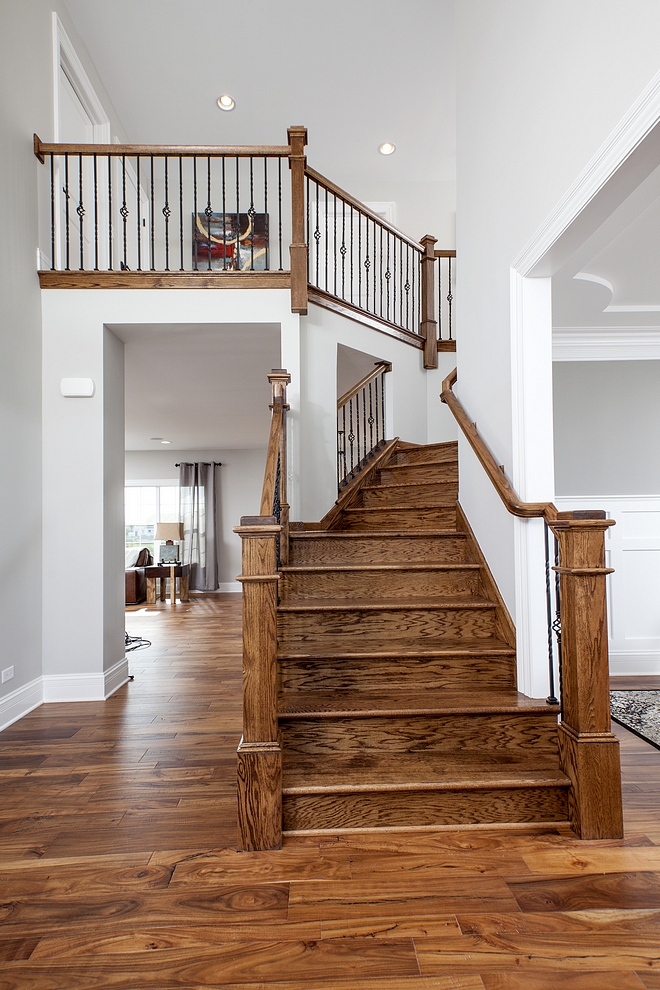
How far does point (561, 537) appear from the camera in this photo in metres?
→ 2.12

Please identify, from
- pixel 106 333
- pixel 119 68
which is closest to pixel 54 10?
pixel 119 68

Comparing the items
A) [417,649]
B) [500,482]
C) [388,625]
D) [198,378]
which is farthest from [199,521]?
[500,482]

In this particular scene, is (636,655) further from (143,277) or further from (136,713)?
(143,277)

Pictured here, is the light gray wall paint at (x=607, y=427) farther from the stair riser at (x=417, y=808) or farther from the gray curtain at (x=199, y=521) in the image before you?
the gray curtain at (x=199, y=521)

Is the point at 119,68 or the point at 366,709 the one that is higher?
the point at 119,68

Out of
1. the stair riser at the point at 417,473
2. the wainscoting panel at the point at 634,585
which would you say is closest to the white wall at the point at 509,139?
the stair riser at the point at 417,473

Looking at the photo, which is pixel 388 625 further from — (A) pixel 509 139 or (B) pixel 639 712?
(A) pixel 509 139

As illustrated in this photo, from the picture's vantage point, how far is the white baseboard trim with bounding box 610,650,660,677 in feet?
13.7

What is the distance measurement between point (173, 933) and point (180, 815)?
0.64 meters

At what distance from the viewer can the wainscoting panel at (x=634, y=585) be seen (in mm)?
4188

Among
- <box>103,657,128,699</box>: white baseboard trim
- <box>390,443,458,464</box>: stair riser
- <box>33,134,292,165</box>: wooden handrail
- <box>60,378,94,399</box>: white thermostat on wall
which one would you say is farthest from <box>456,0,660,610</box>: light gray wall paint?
<box>103,657,128,699</box>: white baseboard trim

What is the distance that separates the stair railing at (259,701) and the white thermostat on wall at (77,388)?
2381 millimetres

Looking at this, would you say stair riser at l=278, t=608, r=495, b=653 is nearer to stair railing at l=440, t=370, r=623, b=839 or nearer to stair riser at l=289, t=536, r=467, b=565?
stair riser at l=289, t=536, r=467, b=565

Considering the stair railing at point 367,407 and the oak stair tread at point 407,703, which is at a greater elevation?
the stair railing at point 367,407
